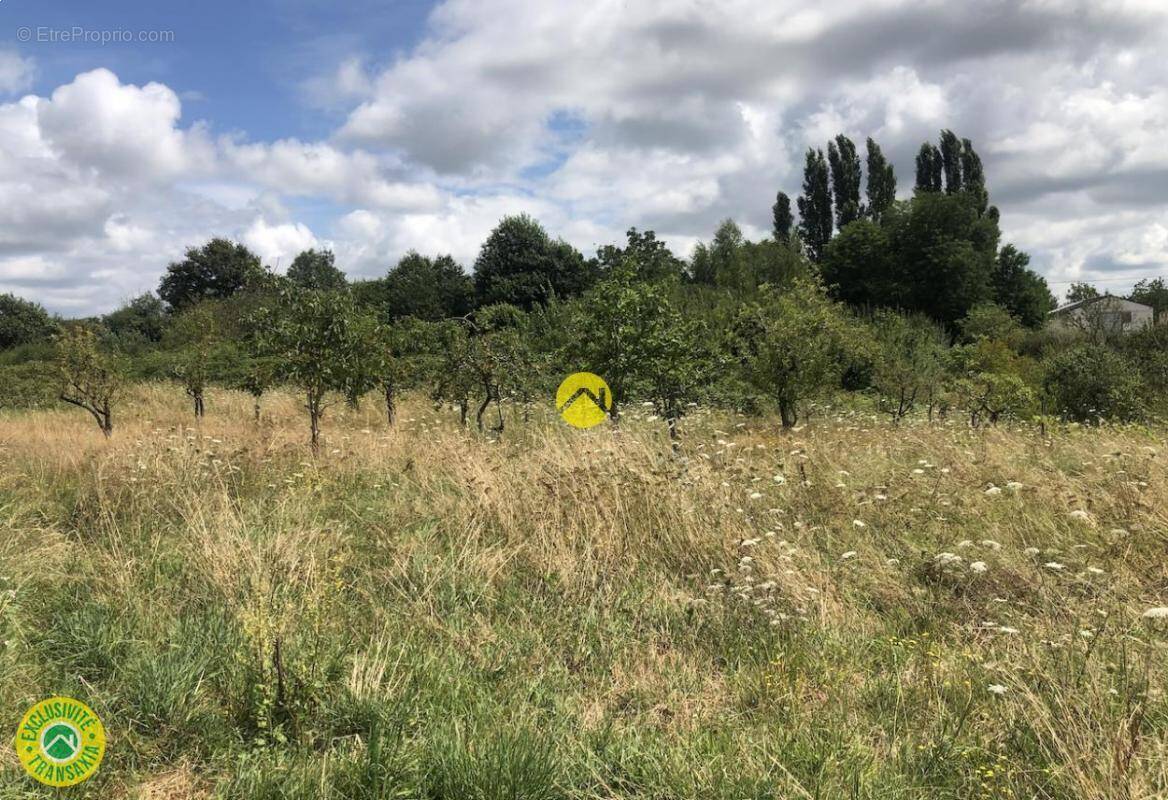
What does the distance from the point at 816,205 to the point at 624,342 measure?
51592 mm

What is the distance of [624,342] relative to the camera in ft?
28.6

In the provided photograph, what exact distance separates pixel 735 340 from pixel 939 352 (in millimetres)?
14895

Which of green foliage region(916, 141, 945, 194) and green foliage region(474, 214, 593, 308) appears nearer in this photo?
green foliage region(474, 214, 593, 308)

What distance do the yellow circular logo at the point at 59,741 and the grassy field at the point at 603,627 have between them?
1.35ft

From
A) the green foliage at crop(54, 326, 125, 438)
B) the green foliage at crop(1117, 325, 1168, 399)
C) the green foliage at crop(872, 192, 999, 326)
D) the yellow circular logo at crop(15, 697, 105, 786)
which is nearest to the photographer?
the yellow circular logo at crop(15, 697, 105, 786)

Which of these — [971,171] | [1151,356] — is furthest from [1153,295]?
[1151,356]

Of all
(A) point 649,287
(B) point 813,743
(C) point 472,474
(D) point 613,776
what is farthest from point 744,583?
(A) point 649,287

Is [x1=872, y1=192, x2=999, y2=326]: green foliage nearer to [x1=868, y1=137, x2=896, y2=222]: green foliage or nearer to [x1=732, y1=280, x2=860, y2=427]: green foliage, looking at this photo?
[x1=868, y1=137, x2=896, y2=222]: green foliage

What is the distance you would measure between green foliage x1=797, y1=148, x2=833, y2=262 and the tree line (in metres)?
12.1

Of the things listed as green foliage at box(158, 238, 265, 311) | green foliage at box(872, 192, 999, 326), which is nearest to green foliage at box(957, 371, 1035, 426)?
green foliage at box(872, 192, 999, 326)

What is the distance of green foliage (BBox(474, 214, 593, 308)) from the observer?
3481cm

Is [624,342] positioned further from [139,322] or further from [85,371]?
[139,322]

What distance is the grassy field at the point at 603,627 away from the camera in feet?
7.63

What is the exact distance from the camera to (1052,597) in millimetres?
3514
